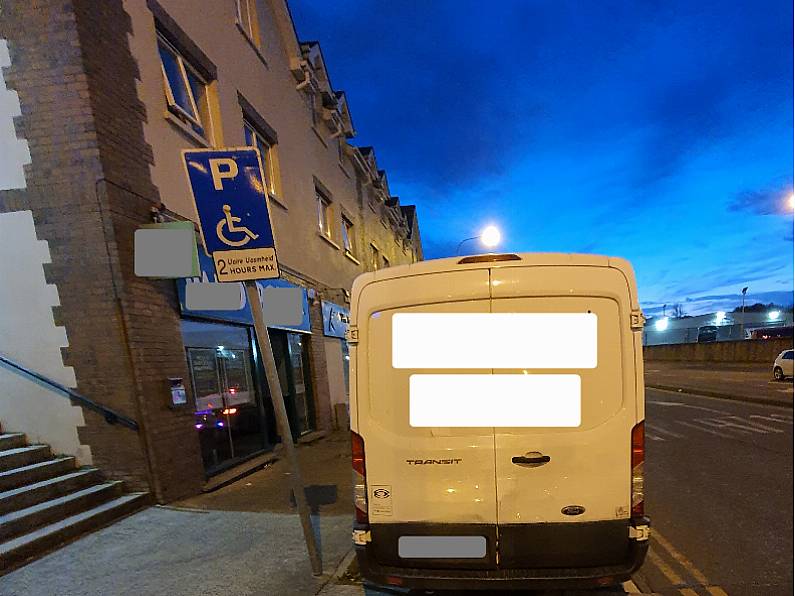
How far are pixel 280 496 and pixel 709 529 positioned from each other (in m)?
4.71

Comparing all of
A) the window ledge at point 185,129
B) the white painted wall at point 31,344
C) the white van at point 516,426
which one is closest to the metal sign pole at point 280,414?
the white van at point 516,426

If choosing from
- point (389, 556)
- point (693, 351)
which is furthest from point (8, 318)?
point (693, 351)

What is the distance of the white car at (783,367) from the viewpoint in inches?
621

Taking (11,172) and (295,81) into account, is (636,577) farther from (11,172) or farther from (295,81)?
(295,81)

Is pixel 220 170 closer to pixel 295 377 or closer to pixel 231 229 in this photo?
pixel 231 229

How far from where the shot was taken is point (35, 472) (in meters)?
4.61

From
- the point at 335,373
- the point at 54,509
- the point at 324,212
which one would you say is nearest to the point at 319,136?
the point at 324,212

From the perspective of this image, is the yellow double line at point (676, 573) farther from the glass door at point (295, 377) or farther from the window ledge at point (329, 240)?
the window ledge at point (329, 240)

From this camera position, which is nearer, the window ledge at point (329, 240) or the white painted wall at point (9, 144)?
the white painted wall at point (9, 144)

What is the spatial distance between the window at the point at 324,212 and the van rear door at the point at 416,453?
1020cm

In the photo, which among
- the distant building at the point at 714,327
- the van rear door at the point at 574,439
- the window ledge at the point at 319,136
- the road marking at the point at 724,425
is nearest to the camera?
the van rear door at the point at 574,439

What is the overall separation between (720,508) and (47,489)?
719 centimetres

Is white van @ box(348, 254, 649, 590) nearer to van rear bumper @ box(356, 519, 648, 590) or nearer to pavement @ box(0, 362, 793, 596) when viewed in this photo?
van rear bumper @ box(356, 519, 648, 590)

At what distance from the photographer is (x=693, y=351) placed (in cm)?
3322
